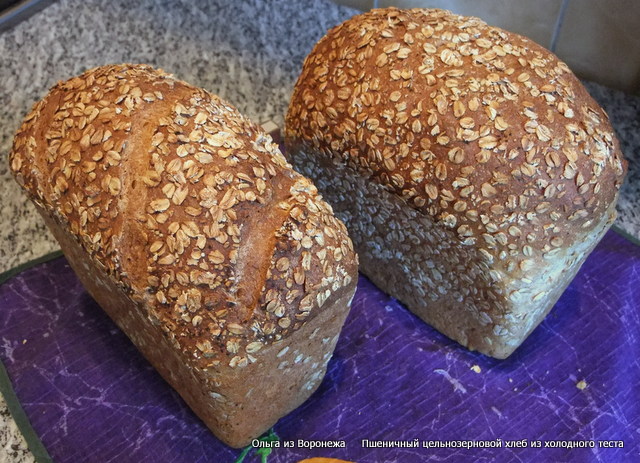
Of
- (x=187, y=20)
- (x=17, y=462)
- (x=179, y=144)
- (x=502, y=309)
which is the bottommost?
(x=17, y=462)

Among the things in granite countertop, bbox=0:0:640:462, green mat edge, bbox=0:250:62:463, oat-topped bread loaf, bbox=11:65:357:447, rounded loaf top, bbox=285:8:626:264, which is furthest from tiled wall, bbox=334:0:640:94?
green mat edge, bbox=0:250:62:463

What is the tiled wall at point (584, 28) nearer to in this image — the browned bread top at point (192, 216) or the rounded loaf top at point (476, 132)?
the rounded loaf top at point (476, 132)

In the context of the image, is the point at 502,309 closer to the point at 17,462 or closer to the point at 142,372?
the point at 142,372

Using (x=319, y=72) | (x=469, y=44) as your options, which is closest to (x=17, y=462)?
(x=319, y=72)

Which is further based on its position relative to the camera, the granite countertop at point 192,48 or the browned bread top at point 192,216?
the granite countertop at point 192,48

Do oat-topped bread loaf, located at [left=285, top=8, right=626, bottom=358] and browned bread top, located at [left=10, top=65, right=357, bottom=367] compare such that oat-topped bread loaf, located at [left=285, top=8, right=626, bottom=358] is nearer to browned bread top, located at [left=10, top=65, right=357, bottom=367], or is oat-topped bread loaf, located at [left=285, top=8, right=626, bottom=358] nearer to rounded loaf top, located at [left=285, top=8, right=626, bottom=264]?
rounded loaf top, located at [left=285, top=8, right=626, bottom=264]

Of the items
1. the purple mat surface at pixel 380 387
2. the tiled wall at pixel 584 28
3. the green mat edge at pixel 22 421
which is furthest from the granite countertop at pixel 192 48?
the green mat edge at pixel 22 421

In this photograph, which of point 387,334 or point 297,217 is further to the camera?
point 387,334

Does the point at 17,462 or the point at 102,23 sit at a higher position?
the point at 102,23

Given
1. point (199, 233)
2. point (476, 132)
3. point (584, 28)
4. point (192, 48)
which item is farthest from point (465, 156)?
point (192, 48)
